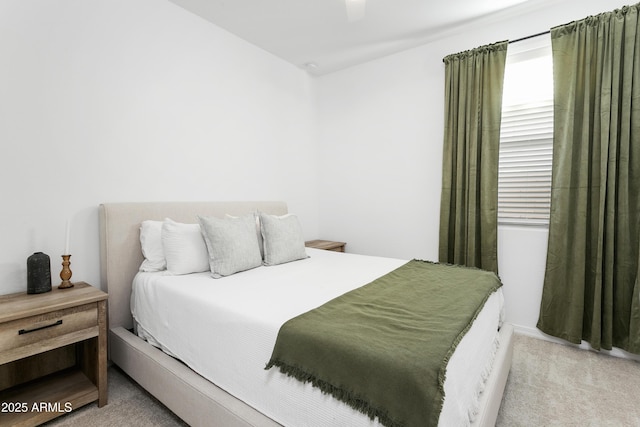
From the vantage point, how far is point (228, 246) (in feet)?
7.04

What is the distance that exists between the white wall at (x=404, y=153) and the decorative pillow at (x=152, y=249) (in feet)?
7.46

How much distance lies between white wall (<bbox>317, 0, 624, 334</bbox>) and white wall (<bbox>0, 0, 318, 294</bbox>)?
1.06 meters

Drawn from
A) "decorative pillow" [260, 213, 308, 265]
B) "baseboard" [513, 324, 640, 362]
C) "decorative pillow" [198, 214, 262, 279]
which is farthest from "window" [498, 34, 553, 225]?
"decorative pillow" [198, 214, 262, 279]

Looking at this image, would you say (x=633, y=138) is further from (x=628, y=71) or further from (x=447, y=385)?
(x=447, y=385)

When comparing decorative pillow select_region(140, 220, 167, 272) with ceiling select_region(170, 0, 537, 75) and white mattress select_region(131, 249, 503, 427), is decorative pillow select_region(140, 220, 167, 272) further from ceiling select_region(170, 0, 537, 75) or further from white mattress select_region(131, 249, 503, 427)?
ceiling select_region(170, 0, 537, 75)

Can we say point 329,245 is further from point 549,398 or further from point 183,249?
point 549,398

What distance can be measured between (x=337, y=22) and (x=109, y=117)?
2070mm

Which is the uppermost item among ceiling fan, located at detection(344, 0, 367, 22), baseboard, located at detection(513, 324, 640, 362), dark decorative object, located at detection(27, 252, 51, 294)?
ceiling fan, located at detection(344, 0, 367, 22)

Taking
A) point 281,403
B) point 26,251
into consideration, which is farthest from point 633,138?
point 26,251

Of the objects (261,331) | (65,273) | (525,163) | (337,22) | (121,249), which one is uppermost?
(337,22)

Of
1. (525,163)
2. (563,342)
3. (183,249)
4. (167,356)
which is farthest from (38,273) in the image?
(563,342)

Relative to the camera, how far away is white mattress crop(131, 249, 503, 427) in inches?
43.2

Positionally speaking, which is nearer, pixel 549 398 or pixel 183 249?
pixel 549 398

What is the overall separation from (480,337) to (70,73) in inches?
113
